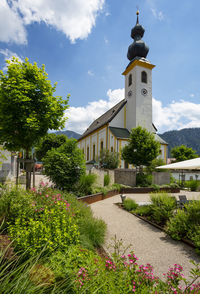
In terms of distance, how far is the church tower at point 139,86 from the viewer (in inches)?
1224

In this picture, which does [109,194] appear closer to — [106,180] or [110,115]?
[106,180]

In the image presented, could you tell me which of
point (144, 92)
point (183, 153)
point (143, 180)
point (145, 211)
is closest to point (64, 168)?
point (145, 211)

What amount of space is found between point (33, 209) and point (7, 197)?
1.00m

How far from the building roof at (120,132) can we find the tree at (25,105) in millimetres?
21441

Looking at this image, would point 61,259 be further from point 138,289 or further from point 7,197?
point 7,197

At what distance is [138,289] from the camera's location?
6.55ft

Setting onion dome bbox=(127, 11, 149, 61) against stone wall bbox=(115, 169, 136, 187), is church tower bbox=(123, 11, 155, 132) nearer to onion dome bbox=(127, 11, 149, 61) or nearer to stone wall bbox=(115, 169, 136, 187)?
onion dome bbox=(127, 11, 149, 61)

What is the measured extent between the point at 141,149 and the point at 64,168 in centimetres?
1272

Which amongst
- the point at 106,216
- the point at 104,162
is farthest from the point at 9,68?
the point at 104,162

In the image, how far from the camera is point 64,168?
9250 mm

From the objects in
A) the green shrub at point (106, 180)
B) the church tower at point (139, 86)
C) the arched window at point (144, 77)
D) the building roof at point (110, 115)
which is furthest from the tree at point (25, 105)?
the arched window at point (144, 77)

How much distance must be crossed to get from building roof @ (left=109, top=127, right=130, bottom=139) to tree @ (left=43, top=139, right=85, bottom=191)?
19.6 meters

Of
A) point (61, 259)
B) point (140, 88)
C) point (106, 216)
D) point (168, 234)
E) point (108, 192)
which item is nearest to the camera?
point (61, 259)

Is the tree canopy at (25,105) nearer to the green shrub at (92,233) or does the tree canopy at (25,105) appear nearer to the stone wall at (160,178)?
the green shrub at (92,233)
